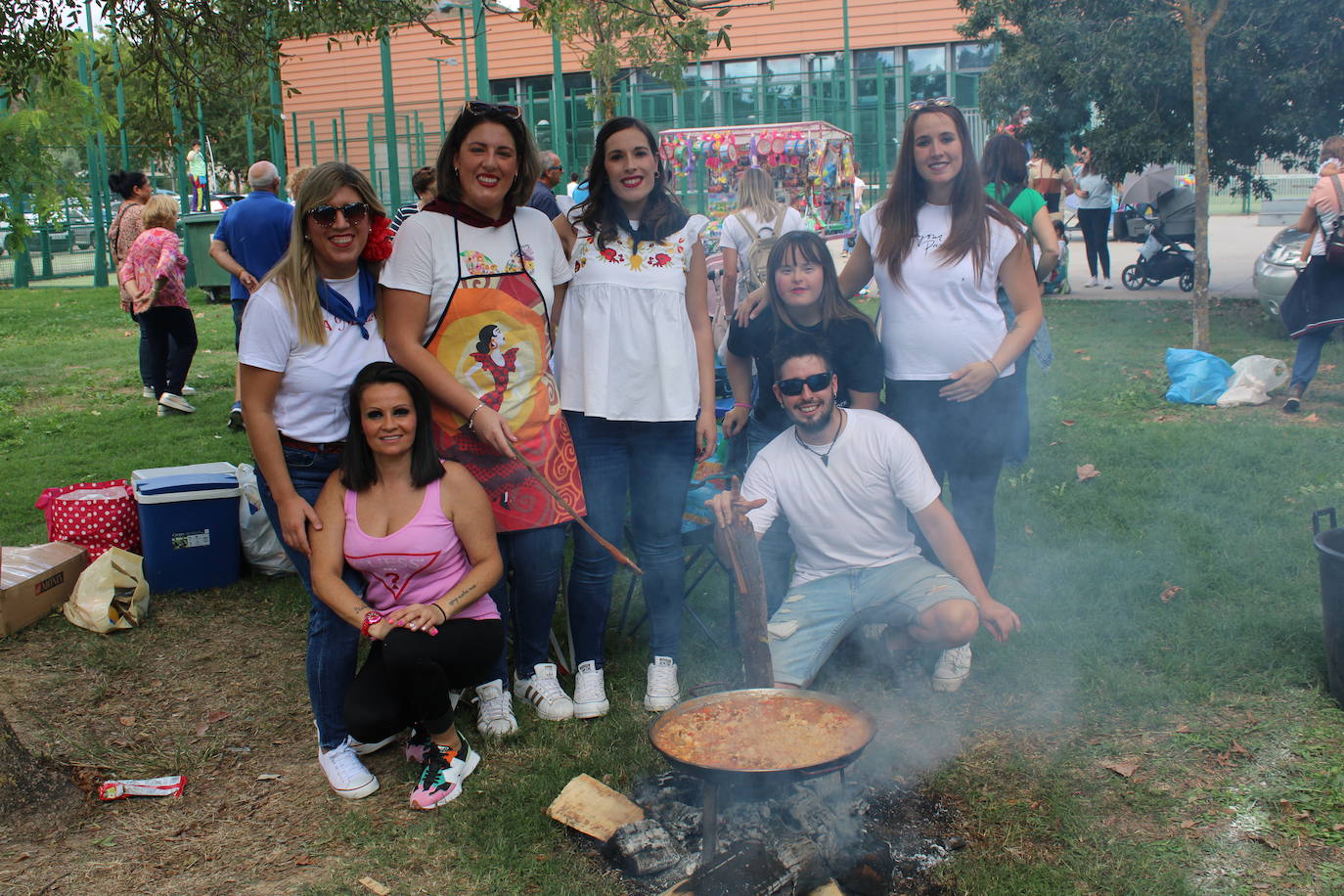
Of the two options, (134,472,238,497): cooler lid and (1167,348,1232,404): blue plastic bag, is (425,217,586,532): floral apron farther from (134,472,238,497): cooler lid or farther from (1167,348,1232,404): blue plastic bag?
(1167,348,1232,404): blue plastic bag

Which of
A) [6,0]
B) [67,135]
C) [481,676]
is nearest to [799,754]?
[481,676]

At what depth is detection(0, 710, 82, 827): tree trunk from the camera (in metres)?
3.25

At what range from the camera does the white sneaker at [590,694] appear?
3.72 m

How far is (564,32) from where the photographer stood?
12.5 meters

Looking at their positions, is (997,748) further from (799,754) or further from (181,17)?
(181,17)

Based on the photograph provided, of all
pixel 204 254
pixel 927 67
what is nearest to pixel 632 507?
pixel 204 254

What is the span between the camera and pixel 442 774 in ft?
10.8

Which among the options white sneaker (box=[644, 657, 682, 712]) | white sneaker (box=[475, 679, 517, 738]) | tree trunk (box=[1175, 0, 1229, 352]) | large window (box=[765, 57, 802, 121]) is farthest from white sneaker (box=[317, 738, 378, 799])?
large window (box=[765, 57, 802, 121])

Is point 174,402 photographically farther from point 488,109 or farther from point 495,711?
point 488,109

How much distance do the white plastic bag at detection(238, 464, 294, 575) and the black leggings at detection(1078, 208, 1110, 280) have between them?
10930 mm

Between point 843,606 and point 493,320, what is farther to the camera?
point 843,606

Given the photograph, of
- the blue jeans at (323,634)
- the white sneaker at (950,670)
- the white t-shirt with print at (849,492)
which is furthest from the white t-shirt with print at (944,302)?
the blue jeans at (323,634)

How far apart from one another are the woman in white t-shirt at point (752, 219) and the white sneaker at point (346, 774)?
4.13 m

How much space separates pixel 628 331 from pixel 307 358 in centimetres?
99
